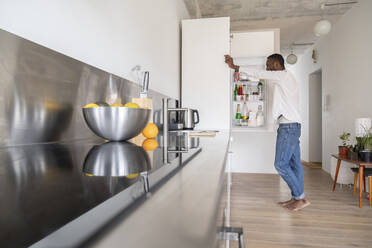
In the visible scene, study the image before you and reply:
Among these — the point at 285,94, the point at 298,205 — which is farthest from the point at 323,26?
the point at 298,205

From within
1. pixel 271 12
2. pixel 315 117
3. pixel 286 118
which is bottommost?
pixel 286 118

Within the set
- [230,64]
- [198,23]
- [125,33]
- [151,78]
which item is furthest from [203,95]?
[125,33]

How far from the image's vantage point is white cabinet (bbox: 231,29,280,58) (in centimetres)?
408

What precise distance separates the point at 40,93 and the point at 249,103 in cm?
377

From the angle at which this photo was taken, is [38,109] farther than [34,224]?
Yes

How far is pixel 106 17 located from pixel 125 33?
0.27 meters

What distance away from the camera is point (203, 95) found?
326 centimetres

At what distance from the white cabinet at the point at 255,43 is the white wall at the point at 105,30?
5.43 ft

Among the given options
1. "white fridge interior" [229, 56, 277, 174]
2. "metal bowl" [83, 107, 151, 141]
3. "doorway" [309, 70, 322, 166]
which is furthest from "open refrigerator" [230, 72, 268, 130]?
"metal bowl" [83, 107, 151, 141]

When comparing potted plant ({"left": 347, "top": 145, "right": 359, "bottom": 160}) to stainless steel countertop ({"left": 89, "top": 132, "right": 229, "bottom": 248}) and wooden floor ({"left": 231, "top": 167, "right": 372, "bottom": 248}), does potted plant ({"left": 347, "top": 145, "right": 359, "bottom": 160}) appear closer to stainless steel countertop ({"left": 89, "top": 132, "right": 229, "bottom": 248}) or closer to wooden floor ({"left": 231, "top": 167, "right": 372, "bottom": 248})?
wooden floor ({"left": 231, "top": 167, "right": 372, "bottom": 248})

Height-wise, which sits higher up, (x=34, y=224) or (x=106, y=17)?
(x=106, y=17)

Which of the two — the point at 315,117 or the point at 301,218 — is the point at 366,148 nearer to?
the point at 301,218

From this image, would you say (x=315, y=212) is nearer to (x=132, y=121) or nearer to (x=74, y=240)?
(x=132, y=121)

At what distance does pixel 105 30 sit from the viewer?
140cm
